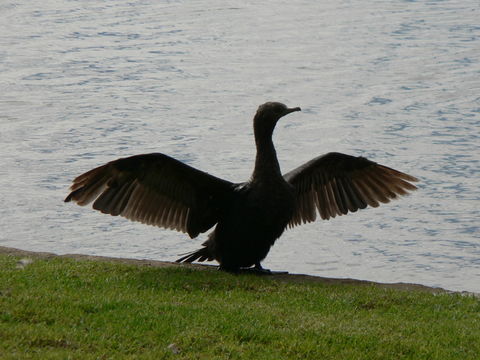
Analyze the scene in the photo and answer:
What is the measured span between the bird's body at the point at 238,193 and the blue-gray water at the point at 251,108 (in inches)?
103

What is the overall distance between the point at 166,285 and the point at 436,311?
206cm

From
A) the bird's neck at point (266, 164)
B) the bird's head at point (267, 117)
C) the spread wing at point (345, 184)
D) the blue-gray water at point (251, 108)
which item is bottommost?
the blue-gray water at point (251, 108)

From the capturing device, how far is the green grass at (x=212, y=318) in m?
6.36

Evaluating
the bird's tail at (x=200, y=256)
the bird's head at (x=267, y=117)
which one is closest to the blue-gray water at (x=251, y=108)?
the bird's tail at (x=200, y=256)

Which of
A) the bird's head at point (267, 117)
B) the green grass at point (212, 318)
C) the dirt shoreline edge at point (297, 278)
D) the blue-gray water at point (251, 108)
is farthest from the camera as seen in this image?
the blue-gray water at point (251, 108)

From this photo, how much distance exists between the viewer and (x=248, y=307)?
23.7ft

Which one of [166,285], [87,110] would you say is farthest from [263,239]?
[87,110]

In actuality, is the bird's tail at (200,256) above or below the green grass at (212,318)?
below

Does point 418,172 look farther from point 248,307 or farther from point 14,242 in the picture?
point 248,307

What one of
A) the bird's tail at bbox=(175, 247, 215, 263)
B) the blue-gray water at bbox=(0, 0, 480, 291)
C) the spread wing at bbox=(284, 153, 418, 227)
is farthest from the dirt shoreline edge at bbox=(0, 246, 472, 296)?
the blue-gray water at bbox=(0, 0, 480, 291)

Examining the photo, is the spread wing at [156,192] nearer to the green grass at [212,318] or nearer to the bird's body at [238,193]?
the bird's body at [238,193]

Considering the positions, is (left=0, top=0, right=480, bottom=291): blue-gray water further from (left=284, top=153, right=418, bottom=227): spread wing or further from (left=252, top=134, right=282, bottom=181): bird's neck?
(left=252, top=134, right=282, bottom=181): bird's neck

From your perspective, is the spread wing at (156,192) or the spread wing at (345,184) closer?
the spread wing at (156,192)

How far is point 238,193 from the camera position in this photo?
28.3 feet
